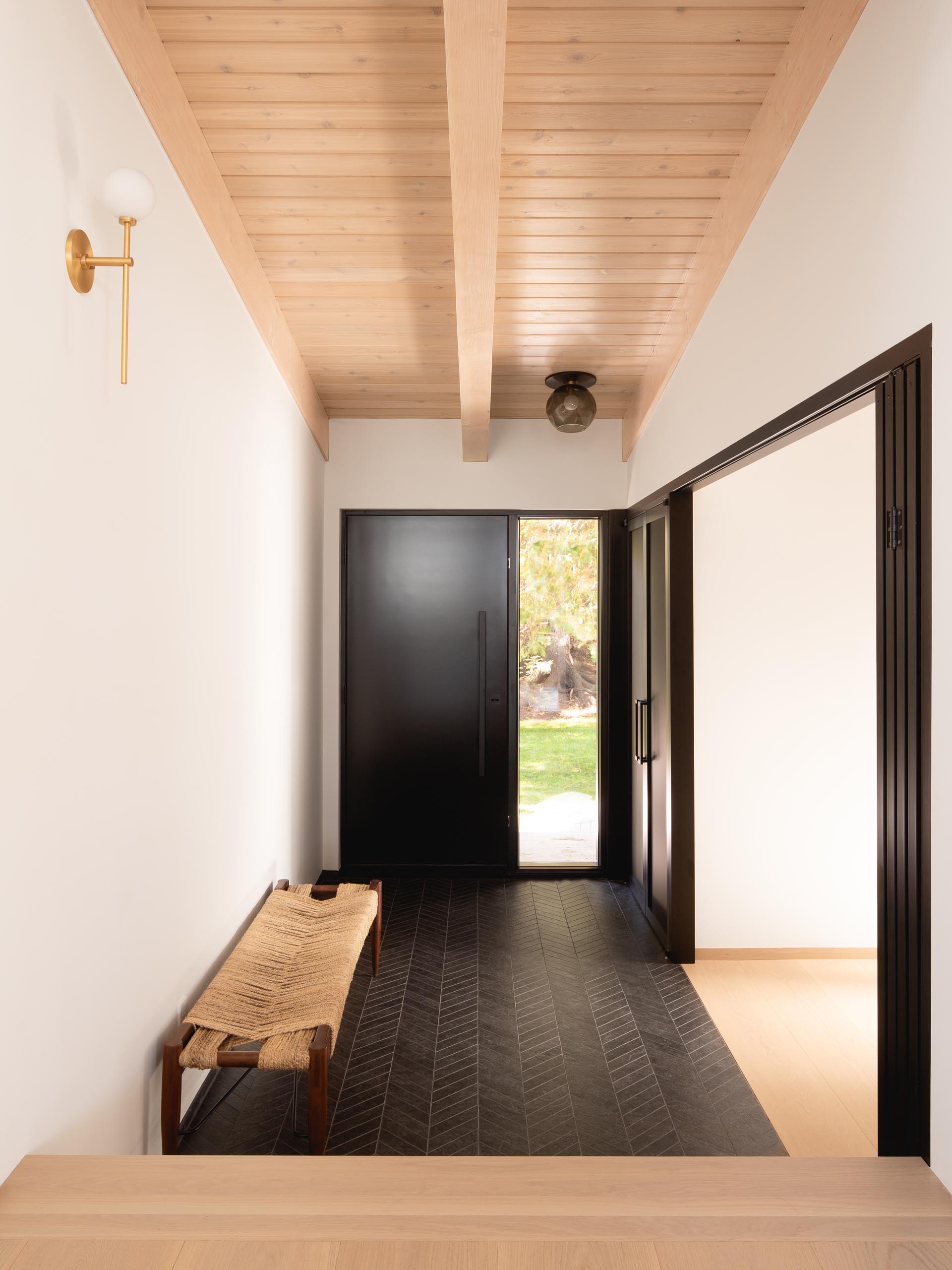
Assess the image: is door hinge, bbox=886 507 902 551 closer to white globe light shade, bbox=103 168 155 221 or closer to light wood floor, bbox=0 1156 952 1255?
light wood floor, bbox=0 1156 952 1255

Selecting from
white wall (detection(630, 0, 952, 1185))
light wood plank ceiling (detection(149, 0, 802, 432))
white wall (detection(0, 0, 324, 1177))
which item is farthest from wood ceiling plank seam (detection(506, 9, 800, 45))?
white wall (detection(0, 0, 324, 1177))

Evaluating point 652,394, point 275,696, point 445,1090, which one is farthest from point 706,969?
point 652,394

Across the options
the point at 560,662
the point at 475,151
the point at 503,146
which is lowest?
the point at 560,662

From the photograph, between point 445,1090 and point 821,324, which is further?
point 445,1090

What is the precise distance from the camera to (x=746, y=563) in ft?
12.5

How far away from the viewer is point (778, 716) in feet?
12.5

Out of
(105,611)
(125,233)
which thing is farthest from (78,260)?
(105,611)

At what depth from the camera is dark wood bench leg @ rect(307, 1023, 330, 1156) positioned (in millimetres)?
2180

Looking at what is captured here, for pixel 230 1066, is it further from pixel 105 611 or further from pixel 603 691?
pixel 603 691

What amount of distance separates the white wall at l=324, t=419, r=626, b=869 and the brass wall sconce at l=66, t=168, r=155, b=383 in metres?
3.24

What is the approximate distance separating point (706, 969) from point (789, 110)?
326cm

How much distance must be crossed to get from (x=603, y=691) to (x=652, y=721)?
714 millimetres

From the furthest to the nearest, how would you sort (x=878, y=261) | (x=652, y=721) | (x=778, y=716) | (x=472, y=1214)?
(x=652, y=721) → (x=778, y=716) → (x=878, y=261) → (x=472, y=1214)

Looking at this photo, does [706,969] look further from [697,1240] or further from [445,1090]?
[697,1240]
